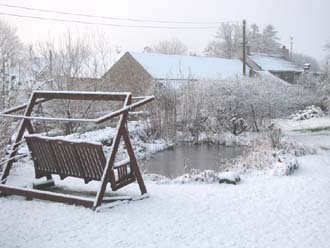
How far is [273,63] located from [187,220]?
1503 inches

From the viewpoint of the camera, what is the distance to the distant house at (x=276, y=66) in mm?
38625

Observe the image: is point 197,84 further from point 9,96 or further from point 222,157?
point 9,96

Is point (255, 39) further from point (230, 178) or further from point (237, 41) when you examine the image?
point (230, 178)

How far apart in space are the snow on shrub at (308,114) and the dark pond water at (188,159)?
23.5ft

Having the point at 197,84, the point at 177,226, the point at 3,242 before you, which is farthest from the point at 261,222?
the point at 197,84

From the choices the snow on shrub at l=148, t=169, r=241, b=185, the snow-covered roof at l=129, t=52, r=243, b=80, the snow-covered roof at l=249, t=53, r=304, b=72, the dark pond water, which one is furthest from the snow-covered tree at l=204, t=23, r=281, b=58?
the snow on shrub at l=148, t=169, r=241, b=185

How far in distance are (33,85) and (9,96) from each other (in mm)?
2553

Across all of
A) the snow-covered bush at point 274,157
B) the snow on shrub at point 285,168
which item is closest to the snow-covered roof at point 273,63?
the snow-covered bush at point 274,157

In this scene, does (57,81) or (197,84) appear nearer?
(57,81)

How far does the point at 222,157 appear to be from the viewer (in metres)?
13.9

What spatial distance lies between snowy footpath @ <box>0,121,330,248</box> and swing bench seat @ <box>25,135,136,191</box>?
1.66 feet

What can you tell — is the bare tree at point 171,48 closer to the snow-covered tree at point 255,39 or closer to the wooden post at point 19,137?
the snow-covered tree at point 255,39

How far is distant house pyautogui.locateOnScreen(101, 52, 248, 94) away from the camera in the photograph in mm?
23395

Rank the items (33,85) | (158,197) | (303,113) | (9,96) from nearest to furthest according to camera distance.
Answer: (158,197) → (9,96) → (33,85) → (303,113)
